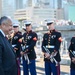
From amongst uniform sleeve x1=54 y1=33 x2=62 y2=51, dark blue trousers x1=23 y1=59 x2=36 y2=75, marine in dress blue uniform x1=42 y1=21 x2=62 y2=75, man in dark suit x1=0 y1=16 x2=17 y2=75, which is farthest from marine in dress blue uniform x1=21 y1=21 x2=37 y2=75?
man in dark suit x1=0 y1=16 x2=17 y2=75

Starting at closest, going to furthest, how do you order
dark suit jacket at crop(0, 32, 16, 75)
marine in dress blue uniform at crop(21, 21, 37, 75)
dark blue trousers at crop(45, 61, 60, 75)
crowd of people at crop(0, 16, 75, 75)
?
dark suit jacket at crop(0, 32, 16, 75) → crowd of people at crop(0, 16, 75, 75) → dark blue trousers at crop(45, 61, 60, 75) → marine in dress blue uniform at crop(21, 21, 37, 75)

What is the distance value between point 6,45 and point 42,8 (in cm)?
8995

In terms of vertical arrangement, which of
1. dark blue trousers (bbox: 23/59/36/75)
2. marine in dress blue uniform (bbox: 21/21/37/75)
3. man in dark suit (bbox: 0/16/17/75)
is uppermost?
man in dark suit (bbox: 0/16/17/75)

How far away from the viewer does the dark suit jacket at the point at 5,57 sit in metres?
2.86

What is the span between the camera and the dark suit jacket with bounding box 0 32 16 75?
Answer: 9.38 ft

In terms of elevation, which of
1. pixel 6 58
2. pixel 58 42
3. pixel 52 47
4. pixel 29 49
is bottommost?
pixel 29 49

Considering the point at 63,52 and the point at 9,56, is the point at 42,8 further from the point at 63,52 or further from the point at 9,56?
the point at 9,56

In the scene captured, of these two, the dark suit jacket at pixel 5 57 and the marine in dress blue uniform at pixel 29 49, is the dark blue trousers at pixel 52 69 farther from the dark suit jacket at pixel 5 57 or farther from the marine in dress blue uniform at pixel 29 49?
the dark suit jacket at pixel 5 57

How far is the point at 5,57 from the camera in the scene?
9.57 feet

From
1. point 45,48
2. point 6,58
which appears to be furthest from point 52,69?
point 6,58

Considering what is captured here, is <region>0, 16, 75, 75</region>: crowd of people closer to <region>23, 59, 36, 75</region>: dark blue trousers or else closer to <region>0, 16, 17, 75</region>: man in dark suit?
<region>23, 59, 36, 75</region>: dark blue trousers

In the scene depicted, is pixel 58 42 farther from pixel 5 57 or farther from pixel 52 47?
pixel 5 57

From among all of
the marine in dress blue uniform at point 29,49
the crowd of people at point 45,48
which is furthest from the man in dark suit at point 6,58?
the marine in dress blue uniform at point 29,49

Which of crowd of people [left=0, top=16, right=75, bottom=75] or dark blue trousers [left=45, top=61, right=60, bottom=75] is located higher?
crowd of people [left=0, top=16, right=75, bottom=75]
